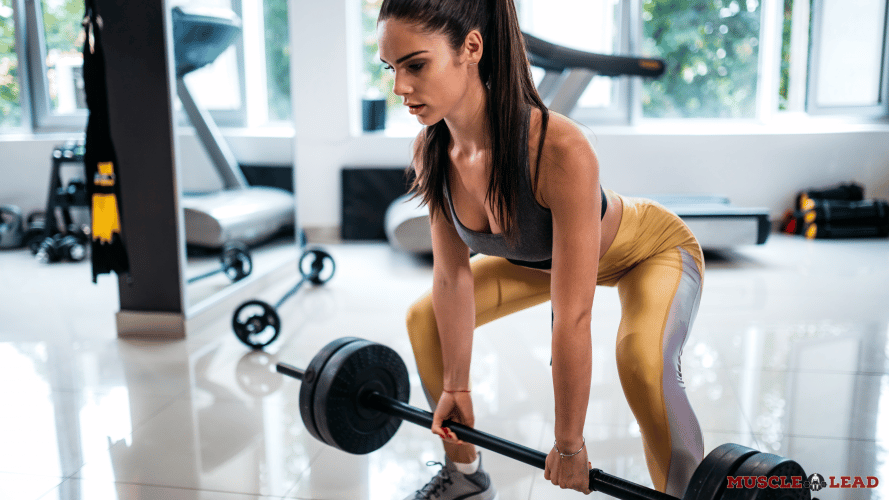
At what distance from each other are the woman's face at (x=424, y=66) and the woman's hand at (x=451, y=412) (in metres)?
0.60

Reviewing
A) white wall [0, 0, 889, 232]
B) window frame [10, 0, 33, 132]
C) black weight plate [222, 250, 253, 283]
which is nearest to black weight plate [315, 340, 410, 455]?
black weight plate [222, 250, 253, 283]

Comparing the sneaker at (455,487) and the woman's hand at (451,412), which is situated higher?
the woman's hand at (451,412)

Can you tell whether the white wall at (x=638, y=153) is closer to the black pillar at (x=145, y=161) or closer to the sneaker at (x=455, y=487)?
the black pillar at (x=145, y=161)

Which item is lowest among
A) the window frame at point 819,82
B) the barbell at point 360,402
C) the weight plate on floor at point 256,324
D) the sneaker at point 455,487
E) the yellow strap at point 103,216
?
the sneaker at point 455,487

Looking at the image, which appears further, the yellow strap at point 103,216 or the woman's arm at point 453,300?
the yellow strap at point 103,216

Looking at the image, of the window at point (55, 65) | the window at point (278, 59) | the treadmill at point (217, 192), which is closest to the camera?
the treadmill at point (217, 192)

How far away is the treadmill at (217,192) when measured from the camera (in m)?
3.56

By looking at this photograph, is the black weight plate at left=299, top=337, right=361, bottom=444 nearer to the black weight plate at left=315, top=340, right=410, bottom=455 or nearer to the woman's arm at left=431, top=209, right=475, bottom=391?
the black weight plate at left=315, top=340, right=410, bottom=455

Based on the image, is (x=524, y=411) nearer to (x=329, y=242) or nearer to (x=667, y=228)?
Answer: (x=667, y=228)

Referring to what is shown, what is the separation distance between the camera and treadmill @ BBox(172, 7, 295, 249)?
3.56m

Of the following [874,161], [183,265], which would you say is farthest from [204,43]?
[874,161]

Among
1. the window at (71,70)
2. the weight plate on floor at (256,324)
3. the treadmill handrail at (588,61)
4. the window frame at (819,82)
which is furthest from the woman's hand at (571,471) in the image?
the window frame at (819,82)

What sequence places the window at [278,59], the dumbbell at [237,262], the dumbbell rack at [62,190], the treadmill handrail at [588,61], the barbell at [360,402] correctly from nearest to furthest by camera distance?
1. the barbell at [360,402]
2. the dumbbell at [237,262]
3. the treadmill handrail at [588,61]
4. the dumbbell rack at [62,190]
5. the window at [278,59]

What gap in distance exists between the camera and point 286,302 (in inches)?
135
